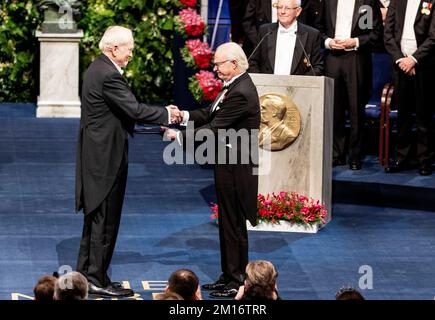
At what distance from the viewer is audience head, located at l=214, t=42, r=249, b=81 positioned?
8.52 meters

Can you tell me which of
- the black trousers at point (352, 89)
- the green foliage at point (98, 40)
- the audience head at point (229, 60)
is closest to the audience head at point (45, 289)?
the audience head at point (229, 60)

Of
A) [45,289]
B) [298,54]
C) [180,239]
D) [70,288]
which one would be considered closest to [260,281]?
[70,288]

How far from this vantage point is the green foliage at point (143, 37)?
17.5 m

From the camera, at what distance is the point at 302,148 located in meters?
10.7

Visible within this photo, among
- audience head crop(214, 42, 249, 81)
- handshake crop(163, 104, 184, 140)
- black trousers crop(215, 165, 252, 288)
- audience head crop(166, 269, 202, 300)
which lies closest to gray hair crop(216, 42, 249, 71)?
audience head crop(214, 42, 249, 81)

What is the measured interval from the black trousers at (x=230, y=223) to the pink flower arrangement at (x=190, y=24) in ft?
15.4

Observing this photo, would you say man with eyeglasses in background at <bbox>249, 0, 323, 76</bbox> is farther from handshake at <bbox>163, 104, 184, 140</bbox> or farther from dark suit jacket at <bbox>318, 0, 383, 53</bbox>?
handshake at <bbox>163, 104, 184, 140</bbox>

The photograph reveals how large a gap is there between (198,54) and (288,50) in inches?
63.4

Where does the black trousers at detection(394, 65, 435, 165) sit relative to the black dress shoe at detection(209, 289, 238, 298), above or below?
above

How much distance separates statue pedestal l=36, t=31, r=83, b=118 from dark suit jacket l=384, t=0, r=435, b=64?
16.6 feet

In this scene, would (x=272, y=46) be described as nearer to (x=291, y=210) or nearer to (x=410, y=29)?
(x=291, y=210)

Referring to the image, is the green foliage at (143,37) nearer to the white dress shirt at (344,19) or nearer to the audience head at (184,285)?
the white dress shirt at (344,19)
